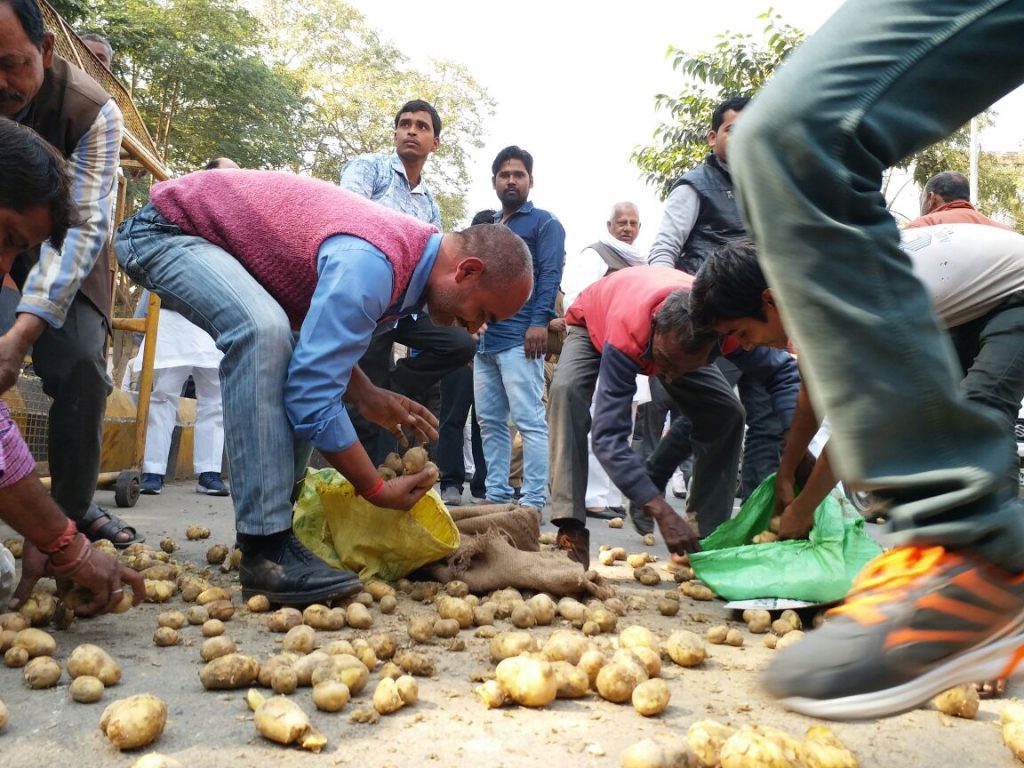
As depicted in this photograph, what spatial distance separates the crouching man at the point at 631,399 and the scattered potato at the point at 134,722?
2.10 m

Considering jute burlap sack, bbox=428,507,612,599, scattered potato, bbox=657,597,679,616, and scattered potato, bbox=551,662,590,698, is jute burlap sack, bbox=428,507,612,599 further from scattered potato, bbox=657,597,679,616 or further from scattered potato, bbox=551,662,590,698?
scattered potato, bbox=551,662,590,698

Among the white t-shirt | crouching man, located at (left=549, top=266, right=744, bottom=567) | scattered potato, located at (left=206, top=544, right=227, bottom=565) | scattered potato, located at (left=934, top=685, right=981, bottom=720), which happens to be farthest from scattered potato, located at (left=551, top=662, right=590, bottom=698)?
scattered potato, located at (left=206, top=544, right=227, bottom=565)

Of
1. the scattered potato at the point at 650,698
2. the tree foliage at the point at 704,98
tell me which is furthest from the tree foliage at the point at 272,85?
the scattered potato at the point at 650,698

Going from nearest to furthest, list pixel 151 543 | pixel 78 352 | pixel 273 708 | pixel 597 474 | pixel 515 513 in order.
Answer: pixel 273 708 → pixel 78 352 → pixel 515 513 → pixel 151 543 → pixel 597 474

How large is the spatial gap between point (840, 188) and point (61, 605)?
7.08 feet

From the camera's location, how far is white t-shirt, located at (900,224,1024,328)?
113 inches

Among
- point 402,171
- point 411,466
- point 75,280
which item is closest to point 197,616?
point 411,466

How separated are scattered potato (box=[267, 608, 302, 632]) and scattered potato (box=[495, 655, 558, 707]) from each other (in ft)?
2.71

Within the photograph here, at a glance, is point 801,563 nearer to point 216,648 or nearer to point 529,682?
point 529,682

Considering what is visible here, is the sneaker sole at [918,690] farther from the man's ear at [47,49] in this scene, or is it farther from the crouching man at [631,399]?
the man's ear at [47,49]

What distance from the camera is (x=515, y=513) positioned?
362cm

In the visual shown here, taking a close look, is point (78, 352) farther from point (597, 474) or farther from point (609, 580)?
point (597, 474)

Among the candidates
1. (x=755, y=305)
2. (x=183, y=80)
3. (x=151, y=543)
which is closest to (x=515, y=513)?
(x=755, y=305)

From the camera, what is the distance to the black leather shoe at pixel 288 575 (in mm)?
2777
